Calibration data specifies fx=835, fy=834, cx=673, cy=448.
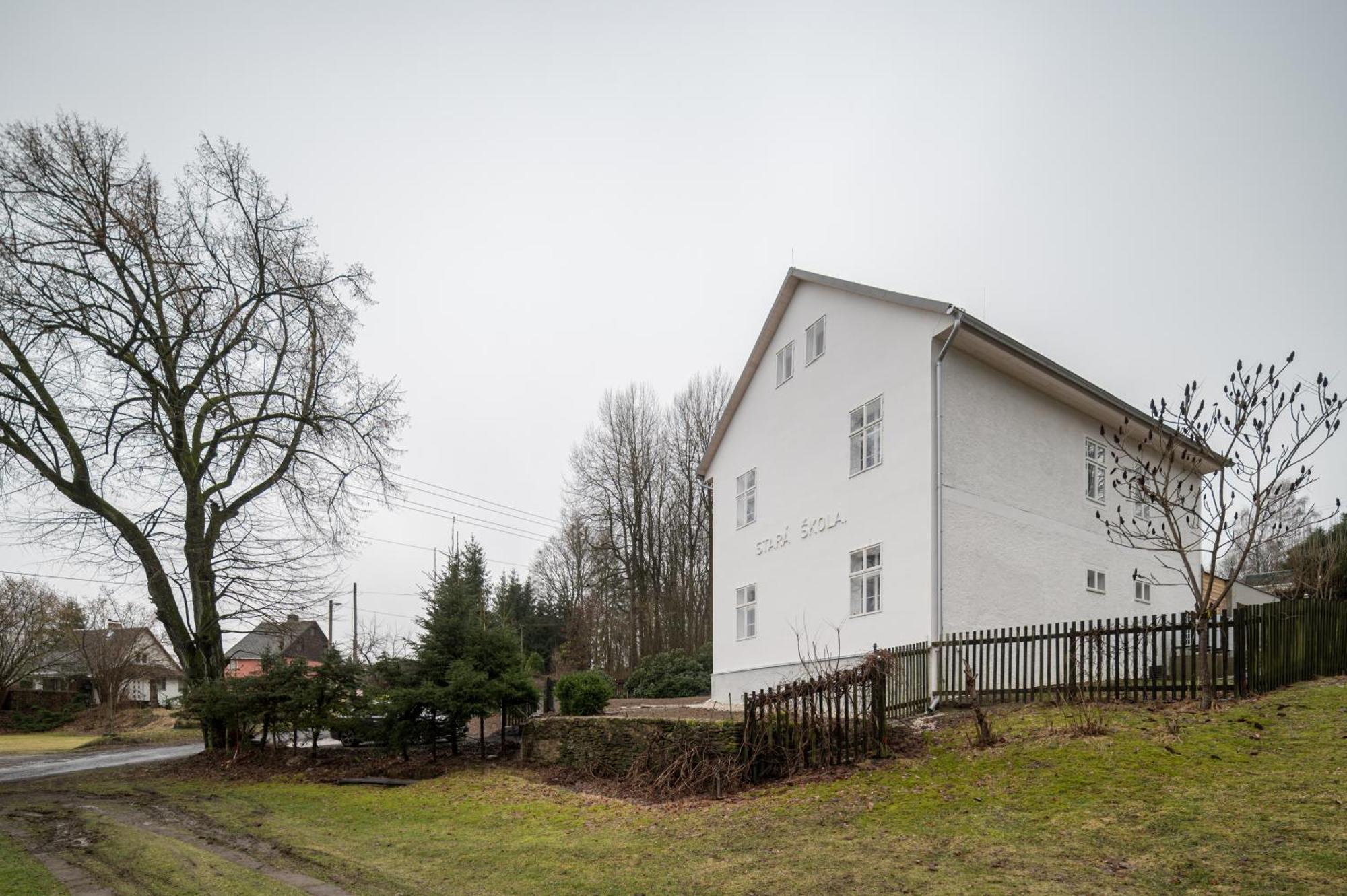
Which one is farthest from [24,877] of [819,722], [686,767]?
[819,722]

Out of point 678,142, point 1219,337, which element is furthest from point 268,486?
point 1219,337

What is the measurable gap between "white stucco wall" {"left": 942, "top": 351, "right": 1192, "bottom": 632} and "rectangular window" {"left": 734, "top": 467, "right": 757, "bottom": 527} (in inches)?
277

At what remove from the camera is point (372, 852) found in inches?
351

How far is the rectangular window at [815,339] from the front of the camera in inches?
763

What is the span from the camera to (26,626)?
3903 centimetres

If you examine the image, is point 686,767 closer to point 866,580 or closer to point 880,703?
point 880,703

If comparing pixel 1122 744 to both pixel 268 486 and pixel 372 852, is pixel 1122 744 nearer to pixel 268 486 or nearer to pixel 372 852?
pixel 372 852

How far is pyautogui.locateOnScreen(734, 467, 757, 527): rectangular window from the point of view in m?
22.2

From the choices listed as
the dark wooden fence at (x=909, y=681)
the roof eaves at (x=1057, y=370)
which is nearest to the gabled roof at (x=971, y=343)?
the roof eaves at (x=1057, y=370)

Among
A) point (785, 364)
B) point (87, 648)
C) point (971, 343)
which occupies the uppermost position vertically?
point (785, 364)

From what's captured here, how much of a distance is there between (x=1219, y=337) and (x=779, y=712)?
50.0ft

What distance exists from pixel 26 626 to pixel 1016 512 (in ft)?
144

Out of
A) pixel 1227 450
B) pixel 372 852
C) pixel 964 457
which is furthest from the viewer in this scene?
pixel 964 457

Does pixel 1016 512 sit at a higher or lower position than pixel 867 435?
lower
